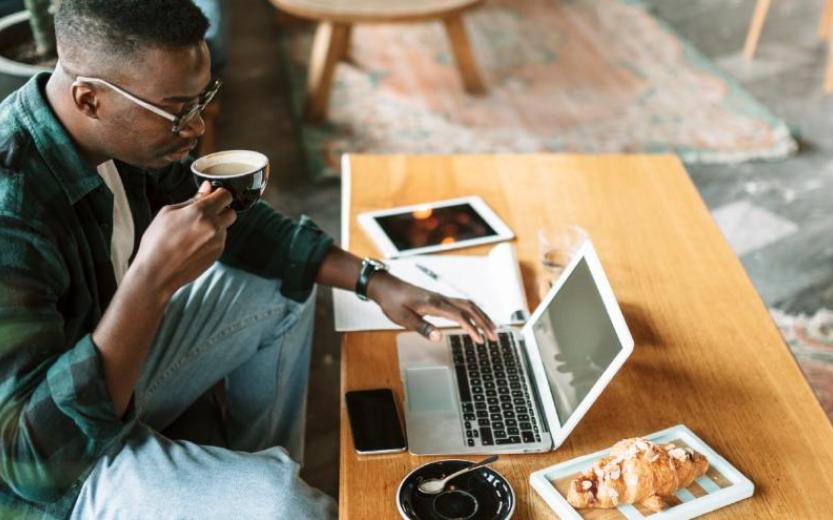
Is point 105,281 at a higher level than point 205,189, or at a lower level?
lower

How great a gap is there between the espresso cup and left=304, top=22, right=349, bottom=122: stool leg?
6.82 ft

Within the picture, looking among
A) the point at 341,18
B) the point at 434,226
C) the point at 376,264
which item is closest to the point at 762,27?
the point at 341,18

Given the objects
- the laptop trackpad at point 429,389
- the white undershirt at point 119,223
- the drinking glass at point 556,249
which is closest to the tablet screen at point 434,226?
the drinking glass at point 556,249

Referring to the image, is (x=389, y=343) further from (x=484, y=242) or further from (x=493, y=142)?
(x=493, y=142)

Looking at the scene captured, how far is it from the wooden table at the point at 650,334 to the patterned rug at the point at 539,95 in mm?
1230

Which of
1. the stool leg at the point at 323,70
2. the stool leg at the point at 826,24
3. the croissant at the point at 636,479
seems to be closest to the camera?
the croissant at the point at 636,479

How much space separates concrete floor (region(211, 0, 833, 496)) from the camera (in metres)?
2.25

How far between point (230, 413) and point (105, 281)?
1.51 ft

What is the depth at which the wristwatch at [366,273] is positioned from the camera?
4.61ft

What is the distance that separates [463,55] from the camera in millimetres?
3502

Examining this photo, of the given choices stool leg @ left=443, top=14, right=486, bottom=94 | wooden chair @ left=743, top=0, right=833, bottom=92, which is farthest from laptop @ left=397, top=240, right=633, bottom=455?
wooden chair @ left=743, top=0, right=833, bottom=92

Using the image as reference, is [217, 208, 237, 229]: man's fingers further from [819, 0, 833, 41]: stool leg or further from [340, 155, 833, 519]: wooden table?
[819, 0, 833, 41]: stool leg

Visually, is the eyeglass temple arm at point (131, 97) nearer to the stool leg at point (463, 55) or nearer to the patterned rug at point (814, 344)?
the patterned rug at point (814, 344)

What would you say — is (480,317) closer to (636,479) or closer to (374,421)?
(374,421)
